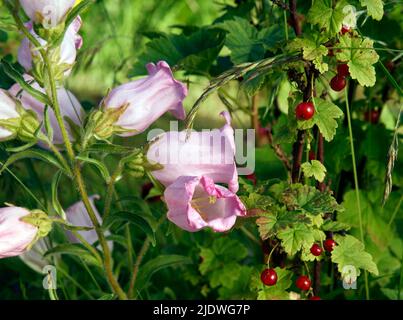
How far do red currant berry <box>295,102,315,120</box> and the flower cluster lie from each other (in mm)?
103

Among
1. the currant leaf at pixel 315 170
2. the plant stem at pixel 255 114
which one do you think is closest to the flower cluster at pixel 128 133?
the currant leaf at pixel 315 170

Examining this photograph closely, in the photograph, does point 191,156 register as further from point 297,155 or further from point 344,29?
point 344,29

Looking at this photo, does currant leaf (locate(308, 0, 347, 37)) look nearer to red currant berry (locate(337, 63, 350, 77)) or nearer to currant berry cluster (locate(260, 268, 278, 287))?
red currant berry (locate(337, 63, 350, 77))

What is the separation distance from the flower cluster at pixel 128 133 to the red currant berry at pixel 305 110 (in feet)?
0.34

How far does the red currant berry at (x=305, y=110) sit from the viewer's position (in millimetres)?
1071

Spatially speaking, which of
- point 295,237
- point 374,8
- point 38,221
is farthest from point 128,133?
point 374,8

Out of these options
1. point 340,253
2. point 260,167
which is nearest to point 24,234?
point 340,253

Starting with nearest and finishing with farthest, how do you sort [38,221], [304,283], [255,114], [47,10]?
[47,10], [38,221], [304,283], [255,114]

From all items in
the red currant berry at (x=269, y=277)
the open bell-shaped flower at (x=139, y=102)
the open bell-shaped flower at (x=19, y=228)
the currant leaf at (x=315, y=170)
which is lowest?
the red currant berry at (x=269, y=277)

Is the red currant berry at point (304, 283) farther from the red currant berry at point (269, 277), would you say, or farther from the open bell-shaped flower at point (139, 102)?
the open bell-shaped flower at point (139, 102)

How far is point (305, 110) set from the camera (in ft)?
3.51

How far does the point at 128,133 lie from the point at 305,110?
253 mm

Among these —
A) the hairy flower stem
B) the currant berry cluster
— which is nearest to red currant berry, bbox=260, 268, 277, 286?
the currant berry cluster

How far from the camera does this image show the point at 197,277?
1510mm
